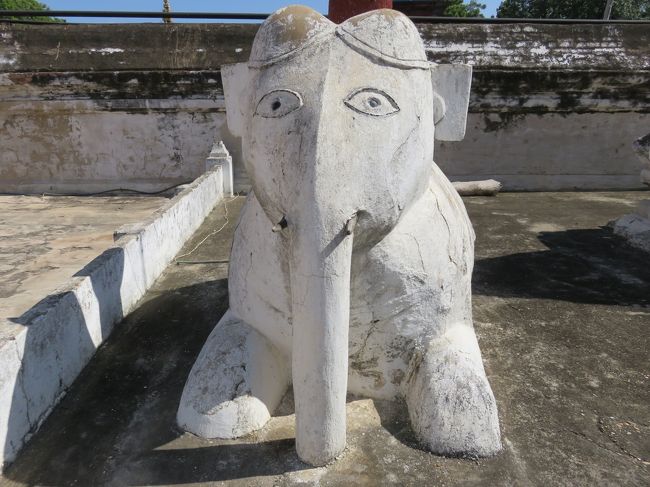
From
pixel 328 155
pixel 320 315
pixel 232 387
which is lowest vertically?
pixel 232 387

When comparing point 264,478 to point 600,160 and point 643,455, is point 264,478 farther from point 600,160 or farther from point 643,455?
point 600,160

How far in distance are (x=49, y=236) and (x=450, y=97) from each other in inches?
209

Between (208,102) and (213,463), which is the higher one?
(208,102)

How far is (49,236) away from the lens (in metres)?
5.68

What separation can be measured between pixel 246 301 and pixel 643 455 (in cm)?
174

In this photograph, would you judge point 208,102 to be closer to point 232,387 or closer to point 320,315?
point 232,387

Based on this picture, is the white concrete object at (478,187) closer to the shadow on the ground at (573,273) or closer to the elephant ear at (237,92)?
the shadow on the ground at (573,273)

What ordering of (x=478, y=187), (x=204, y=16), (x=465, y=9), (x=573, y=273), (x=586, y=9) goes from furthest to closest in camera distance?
(x=465, y=9) → (x=586, y=9) → (x=204, y=16) → (x=478, y=187) → (x=573, y=273)

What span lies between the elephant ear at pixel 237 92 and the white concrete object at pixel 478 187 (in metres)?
5.25

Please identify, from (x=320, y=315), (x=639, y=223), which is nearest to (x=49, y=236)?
(x=320, y=315)

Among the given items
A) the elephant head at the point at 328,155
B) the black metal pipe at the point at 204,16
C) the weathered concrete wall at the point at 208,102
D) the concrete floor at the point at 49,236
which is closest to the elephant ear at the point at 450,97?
the elephant head at the point at 328,155

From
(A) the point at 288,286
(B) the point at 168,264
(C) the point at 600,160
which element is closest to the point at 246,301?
(A) the point at 288,286

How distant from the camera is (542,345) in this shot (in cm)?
278

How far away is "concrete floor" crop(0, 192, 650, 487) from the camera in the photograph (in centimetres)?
183
